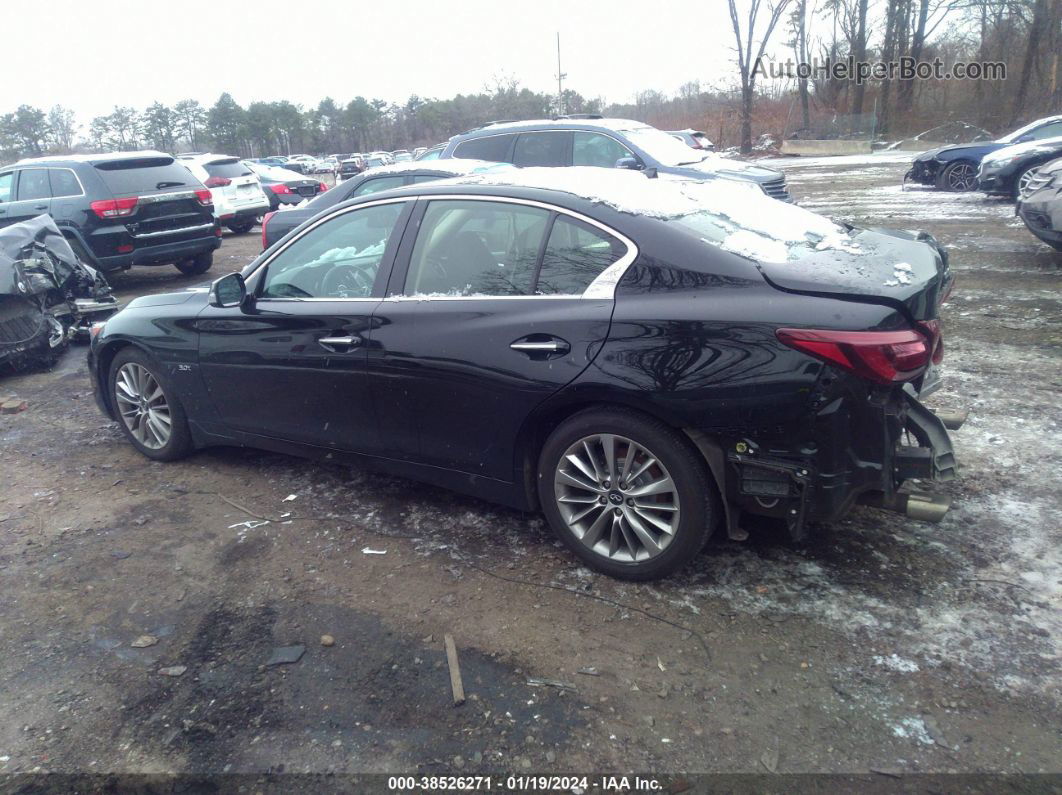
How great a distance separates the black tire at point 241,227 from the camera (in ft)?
56.1

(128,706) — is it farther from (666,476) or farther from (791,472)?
(791,472)

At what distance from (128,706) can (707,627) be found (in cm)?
220

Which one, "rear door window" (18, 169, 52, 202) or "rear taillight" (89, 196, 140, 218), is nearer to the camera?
"rear taillight" (89, 196, 140, 218)

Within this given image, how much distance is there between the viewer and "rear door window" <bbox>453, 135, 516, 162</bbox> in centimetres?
1054

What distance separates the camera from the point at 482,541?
3912mm

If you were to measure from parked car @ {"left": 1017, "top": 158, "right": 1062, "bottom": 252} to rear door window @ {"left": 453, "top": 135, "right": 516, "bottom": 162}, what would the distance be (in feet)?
20.2

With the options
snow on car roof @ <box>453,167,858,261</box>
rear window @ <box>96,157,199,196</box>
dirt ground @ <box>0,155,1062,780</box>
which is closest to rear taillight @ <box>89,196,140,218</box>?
rear window @ <box>96,157,199,196</box>

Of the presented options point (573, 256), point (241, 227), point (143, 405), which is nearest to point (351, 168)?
point (241, 227)

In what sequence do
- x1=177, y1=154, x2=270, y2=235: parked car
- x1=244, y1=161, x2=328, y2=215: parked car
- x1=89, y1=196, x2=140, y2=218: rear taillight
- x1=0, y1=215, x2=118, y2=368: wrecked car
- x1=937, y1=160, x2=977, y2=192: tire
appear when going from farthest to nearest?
x1=244, y1=161, x2=328, y2=215: parked car
x1=937, y1=160, x2=977, y2=192: tire
x1=177, y1=154, x2=270, y2=235: parked car
x1=89, y1=196, x2=140, y2=218: rear taillight
x1=0, y1=215, x2=118, y2=368: wrecked car

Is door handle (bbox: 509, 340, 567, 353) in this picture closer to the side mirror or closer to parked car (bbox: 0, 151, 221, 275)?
the side mirror

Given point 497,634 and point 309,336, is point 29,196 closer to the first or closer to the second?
point 309,336

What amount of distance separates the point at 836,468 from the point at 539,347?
129 centimetres

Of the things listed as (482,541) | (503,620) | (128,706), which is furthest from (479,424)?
(128,706)

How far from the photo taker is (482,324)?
141 inches
